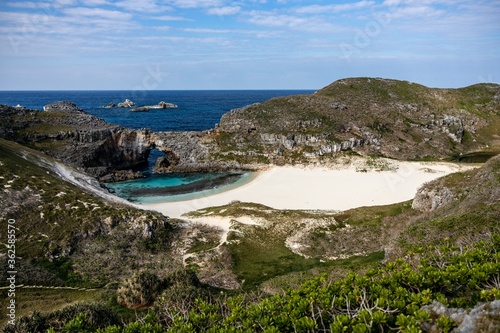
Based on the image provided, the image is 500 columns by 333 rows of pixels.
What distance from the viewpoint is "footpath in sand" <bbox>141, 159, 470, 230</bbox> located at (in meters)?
53.6

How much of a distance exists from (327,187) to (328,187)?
0.18 meters

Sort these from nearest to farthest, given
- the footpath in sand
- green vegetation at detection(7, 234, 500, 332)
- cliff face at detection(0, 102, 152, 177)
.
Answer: green vegetation at detection(7, 234, 500, 332) → the footpath in sand → cliff face at detection(0, 102, 152, 177)

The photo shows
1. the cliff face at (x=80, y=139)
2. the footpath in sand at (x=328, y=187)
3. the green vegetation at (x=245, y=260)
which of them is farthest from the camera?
the cliff face at (x=80, y=139)

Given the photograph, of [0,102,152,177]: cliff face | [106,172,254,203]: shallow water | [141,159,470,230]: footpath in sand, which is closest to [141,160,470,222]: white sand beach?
[141,159,470,230]: footpath in sand

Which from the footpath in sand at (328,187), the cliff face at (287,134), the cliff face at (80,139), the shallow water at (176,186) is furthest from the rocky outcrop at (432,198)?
the cliff face at (80,139)

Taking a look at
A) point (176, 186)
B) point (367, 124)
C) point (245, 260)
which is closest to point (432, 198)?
point (245, 260)

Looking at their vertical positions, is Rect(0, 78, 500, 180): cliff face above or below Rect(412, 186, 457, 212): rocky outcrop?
above

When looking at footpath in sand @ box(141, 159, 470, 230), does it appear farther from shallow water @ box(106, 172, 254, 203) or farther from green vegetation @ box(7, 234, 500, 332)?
green vegetation @ box(7, 234, 500, 332)

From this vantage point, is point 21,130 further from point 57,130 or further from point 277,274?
point 277,274

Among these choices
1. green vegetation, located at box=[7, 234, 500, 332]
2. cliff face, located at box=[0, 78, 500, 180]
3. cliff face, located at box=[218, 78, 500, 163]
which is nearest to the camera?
green vegetation, located at box=[7, 234, 500, 332]

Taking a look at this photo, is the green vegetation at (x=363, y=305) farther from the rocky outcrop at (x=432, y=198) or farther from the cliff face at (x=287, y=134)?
the cliff face at (x=287, y=134)

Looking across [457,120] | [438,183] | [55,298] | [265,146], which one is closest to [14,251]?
[55,298]

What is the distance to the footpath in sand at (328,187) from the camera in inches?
2112

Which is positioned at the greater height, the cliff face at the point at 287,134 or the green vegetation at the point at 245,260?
the cliff face at the point at 287,134
